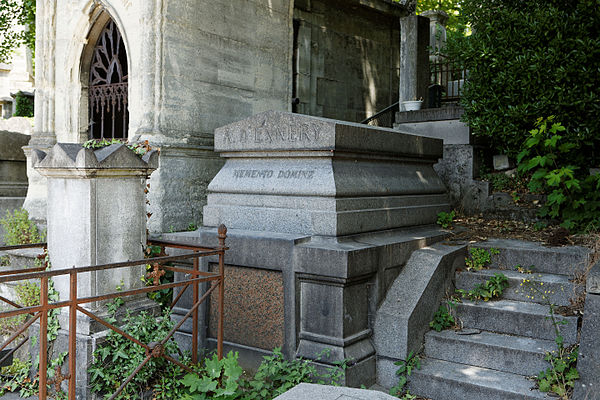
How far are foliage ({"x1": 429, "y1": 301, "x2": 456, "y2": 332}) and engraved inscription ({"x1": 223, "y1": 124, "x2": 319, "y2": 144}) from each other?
6.32 feet

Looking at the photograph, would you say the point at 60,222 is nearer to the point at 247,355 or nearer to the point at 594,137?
the point at 247,355

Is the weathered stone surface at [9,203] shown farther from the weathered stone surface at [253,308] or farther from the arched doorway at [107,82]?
the weathered stone surface at [253,308]

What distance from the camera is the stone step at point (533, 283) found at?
15.3ft

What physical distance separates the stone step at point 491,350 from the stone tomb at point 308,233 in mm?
607

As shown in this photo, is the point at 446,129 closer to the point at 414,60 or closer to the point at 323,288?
the point at 414,60

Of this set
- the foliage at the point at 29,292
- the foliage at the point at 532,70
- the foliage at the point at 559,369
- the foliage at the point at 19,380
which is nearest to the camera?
the foliage at the point at 559,369

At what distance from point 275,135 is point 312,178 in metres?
0.57

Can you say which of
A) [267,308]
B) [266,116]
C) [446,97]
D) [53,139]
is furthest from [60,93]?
[446,97]

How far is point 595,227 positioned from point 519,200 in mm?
1238

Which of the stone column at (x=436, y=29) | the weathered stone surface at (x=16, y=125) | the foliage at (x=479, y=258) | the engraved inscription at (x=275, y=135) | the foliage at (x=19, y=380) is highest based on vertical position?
the stone column at (x=436, y=29)

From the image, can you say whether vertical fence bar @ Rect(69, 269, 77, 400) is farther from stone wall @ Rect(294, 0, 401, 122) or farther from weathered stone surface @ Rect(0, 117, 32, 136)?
weathered stone surface @ Rect(0, 117, 32, 136)

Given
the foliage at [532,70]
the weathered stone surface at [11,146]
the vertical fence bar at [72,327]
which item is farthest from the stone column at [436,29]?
the vertical fence bar at [72,327]

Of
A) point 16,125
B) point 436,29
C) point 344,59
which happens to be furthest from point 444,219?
point 16,125

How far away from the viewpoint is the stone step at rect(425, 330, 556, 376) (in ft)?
13.7
